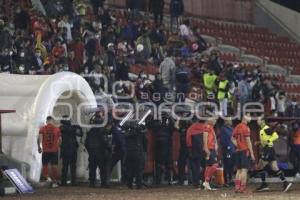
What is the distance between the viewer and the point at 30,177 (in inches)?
926

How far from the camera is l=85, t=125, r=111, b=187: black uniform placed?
2367cm

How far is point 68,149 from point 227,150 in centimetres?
426

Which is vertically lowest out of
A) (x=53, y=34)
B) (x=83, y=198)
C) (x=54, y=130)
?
(x=83, y=198)

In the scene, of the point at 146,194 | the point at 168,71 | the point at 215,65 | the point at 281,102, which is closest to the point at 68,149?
the point at 146,194

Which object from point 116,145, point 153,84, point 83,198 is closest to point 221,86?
point 153,84

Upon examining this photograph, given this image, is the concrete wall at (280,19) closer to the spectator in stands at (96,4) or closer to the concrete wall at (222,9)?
the concrete wall at (222,9)

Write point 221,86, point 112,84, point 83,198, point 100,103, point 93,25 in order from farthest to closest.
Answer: point 93,25, point 221,86, point 112,84, point 100,103, point 83,198

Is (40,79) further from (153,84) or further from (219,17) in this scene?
(219,17)

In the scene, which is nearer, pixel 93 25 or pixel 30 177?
pixel 30 177

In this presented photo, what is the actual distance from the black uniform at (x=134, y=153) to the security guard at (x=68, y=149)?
1.43 m

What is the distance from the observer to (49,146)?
934 inches

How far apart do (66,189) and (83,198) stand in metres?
3.11

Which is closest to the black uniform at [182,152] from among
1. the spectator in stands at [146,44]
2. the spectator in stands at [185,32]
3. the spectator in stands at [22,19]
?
the spectator in stands at [146,44]

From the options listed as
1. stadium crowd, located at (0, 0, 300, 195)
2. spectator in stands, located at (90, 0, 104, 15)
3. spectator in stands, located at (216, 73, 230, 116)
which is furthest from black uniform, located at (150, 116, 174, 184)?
spectator in stands, located at (90, 0, 104, 15)
